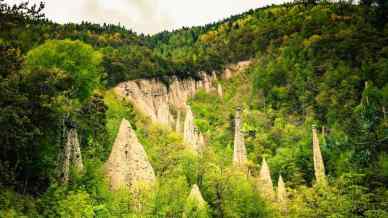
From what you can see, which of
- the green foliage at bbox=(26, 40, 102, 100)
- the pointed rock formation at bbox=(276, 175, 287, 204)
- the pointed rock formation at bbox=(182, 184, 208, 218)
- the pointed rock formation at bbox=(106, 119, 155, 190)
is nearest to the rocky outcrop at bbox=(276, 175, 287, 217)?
the pointed rock formation at bbox=(276, 175, 287, 204)

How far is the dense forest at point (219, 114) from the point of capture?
2644 centimetres

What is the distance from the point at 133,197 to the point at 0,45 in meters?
11.8

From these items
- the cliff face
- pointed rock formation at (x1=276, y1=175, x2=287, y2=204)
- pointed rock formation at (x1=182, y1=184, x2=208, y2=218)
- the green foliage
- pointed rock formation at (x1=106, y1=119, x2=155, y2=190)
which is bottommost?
pointed rock formation at (x1=182, y1=184, x2=208, y2=218)

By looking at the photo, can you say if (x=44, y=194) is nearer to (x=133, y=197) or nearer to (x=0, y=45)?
(x=133, y=197)

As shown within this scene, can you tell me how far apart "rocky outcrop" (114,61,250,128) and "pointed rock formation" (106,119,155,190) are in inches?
1538

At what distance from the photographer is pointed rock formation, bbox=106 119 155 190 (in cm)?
3097

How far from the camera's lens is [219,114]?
87.3 metres

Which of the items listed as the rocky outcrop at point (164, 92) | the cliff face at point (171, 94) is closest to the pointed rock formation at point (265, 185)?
the cliff face at point (171, 94)

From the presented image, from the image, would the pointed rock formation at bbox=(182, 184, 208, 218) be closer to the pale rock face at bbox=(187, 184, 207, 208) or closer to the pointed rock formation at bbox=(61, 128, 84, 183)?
the pale rock face at bbox=(187, 184, 207, 208)

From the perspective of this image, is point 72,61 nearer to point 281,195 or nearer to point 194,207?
point 194,207

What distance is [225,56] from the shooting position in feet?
380

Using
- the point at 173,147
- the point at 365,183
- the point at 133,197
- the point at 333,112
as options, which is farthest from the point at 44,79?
the point at 333,112

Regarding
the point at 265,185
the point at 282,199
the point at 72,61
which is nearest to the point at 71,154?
the point at 72,61

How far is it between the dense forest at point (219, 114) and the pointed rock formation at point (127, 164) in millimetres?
860
